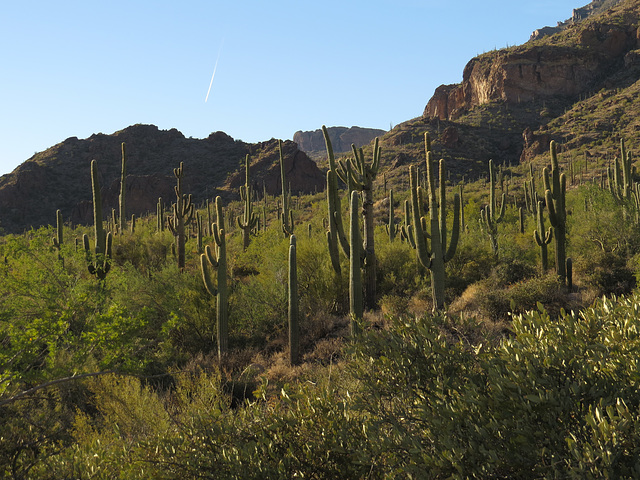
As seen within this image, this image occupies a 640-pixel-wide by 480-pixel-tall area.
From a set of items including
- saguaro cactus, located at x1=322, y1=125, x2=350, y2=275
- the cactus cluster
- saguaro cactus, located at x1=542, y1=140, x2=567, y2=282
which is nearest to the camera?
saguaro cactus, located at x1=322, y1=125, x2=350, y2=275

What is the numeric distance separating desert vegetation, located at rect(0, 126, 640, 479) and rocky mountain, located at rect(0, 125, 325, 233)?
167ft

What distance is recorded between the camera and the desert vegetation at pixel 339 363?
3.05m

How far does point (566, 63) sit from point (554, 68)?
6.71 ft

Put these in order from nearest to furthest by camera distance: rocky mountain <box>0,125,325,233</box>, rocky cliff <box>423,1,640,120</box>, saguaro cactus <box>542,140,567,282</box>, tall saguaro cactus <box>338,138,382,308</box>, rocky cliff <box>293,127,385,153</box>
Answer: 1. tall saguaro cactus <box>338,138,382,308</box>
2. saguaro cactus <box>542,140,567,282</box>
3. rocky mountain <box>0,125,325,233</box>
4. rocky cliff <box>423,1,640,120</box>
5. rocky cliff <box>293,127,385,153</box>

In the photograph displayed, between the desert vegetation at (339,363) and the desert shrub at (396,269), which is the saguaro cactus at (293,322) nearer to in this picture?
the desert vegetation at (339,363)

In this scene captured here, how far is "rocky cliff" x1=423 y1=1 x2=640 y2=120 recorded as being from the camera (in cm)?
7700

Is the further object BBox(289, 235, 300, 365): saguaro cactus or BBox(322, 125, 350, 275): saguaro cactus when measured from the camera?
BBox(322, 125, 350, 275): saguaro cactus

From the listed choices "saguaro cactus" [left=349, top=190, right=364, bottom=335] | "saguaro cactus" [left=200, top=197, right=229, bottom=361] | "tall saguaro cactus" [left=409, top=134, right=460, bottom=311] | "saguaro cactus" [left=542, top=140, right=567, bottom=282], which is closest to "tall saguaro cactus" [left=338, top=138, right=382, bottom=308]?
"saguaro cactus" [left=349, top=190, right=364, bottom=335]

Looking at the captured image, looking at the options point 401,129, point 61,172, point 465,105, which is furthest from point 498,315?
point 465,105

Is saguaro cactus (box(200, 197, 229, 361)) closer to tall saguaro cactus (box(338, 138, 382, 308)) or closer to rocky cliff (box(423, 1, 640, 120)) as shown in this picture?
tall saguaro cactus (box(338, 138, 382, 308))

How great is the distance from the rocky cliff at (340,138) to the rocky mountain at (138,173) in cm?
10463

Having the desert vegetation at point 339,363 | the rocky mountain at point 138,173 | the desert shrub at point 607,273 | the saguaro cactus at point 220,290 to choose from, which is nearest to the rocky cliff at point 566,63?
the rocky mountain at point 138,173

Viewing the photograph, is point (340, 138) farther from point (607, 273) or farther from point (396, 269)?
point (607, 273)

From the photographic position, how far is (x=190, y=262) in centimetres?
1891
